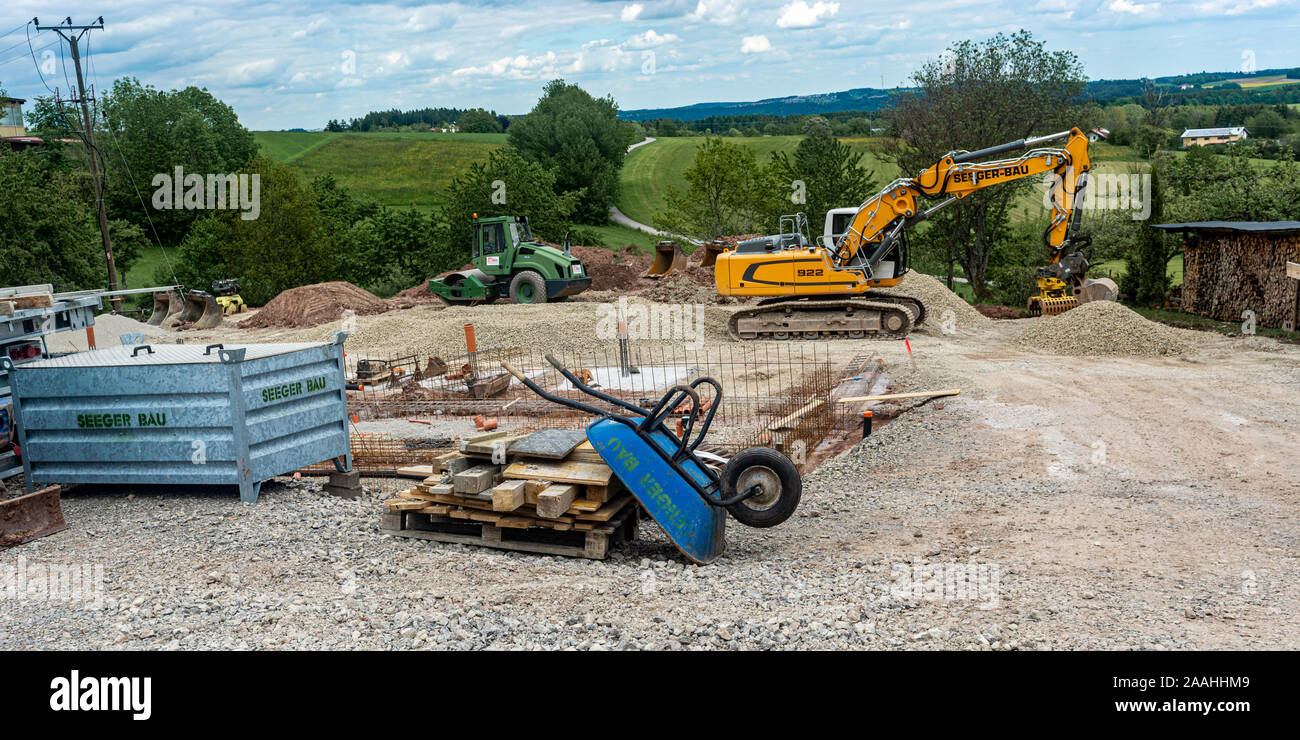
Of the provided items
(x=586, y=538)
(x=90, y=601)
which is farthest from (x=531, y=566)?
(x=90, y=601)

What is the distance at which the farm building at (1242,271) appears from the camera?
18.9 metres

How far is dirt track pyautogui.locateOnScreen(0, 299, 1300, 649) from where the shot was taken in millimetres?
5055

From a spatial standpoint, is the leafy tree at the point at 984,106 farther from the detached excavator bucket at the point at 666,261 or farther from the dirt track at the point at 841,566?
the dirt track at the point at 841,566

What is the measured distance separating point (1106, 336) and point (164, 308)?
2750 cm

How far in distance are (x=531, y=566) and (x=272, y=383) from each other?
2.98 m

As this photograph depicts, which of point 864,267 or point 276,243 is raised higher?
point 276,243

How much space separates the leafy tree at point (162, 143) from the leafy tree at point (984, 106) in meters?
41.5

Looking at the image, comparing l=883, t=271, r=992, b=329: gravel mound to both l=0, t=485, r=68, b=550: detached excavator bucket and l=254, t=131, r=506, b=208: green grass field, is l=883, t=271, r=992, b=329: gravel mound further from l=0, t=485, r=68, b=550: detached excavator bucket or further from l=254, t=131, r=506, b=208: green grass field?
l=254, t=131, r=506, b=208: green grass field

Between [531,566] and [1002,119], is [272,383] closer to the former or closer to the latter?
[531,566]

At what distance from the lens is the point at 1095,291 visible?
21.3m

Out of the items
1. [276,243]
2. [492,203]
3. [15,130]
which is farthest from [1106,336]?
[15,130]

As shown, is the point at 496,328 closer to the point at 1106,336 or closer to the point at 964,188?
the point at 964,188

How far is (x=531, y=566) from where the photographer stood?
21.3ft

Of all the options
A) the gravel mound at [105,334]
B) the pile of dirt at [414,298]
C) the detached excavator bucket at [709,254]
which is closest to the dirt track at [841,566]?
the gravel mound at [105,334]
